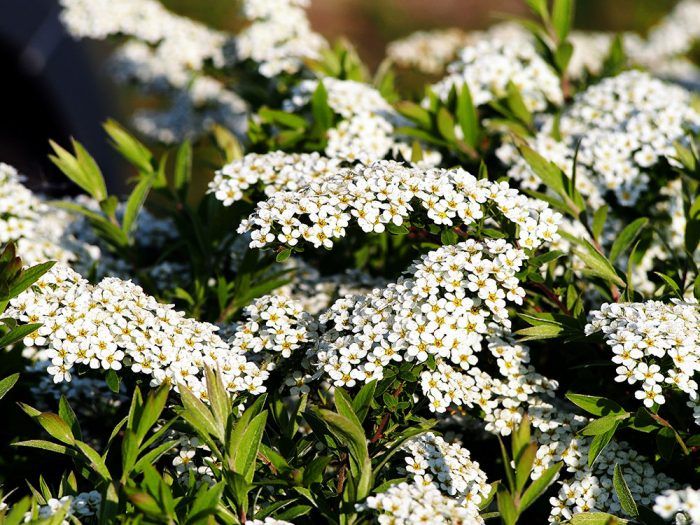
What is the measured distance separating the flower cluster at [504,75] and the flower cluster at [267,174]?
116cm

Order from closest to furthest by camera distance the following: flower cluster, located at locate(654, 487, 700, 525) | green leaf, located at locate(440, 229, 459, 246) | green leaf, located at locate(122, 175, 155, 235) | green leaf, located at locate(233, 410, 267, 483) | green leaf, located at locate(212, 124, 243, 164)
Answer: flower cluster, located at locate(654, 487, 700, 525), green leaf, located at locate(233, 410, 267, 483), green leaf, located at locate(440, 229, 459, 246), green leaf, located at locate(122, 175, 155, 235), green leaf, located at locate(212, 124, 243, 164)

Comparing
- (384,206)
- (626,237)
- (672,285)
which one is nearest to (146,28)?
(384,206)

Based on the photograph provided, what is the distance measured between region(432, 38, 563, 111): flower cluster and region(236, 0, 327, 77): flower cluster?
2.79ft

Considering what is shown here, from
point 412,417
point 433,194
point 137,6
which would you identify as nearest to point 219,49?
point 137,6

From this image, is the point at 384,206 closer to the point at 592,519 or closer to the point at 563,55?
the point at 592,519

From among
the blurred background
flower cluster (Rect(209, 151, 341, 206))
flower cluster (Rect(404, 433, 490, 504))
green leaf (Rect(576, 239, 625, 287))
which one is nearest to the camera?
flower cluster (Rect(404, 433, 490, 504))

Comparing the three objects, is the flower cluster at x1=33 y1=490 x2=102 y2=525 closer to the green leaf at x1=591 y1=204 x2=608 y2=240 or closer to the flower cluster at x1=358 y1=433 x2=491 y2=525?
the flower cluster at x1=358 y1=433 x2=491 y2=525

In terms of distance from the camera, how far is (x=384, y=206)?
2.50 meters

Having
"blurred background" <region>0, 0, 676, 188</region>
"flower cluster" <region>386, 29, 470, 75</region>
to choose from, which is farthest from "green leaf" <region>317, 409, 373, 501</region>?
"blurred background" <region>0, 0, 676, 188</region>

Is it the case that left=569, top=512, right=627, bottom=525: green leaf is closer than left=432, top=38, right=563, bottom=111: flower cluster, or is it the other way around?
left=569, top=512, right=627, bottom=525: green leaf

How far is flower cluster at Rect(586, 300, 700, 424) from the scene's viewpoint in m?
2.25

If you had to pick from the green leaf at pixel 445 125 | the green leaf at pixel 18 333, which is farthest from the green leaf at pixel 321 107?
the green leaf at pixel 18 333

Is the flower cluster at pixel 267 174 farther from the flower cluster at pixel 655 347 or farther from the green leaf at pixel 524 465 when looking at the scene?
the green leaf at pixel 524 465

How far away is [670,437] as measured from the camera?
2.36 m
